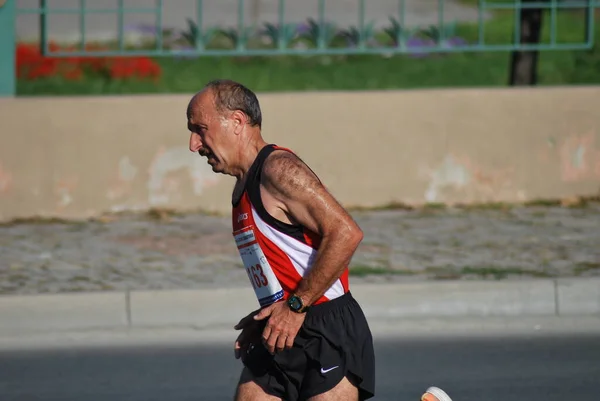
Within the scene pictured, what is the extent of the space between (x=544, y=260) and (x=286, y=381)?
5.07 metres

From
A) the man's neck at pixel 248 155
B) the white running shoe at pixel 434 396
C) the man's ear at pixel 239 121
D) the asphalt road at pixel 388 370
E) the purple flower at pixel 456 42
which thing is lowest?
Answer: the asphalt road at pixel 388 370

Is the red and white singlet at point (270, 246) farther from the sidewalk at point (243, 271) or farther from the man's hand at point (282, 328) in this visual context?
the sidewalk at point (243, 271)

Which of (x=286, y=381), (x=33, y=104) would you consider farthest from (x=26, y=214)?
(x=286, y=381)

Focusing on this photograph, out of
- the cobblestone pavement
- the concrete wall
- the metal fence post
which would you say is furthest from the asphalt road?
the metal fence post

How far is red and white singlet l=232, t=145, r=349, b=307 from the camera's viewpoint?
375cm

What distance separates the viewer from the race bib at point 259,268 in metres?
3.79

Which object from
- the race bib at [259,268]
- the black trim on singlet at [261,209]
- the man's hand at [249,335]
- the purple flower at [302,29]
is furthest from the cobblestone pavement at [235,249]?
the black trim on singlet at [261,209]

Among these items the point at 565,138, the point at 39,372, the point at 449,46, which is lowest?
the point at 39,372

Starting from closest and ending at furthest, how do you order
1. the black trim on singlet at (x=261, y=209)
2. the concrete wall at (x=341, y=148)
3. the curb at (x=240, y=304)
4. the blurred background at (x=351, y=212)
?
the black trim on singlet at (x=261, y=209)
the blurred background at (x=351, y=212)
the curb at (x=240, y=304)
the concrete wall at (x=341, y=148)

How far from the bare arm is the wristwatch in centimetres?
1

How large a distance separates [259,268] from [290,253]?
0.12m

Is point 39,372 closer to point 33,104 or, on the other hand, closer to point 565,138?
point 33,104

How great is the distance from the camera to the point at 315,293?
12.1 feet

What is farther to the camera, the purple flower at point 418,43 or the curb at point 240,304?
the purple flower at point 418,43
